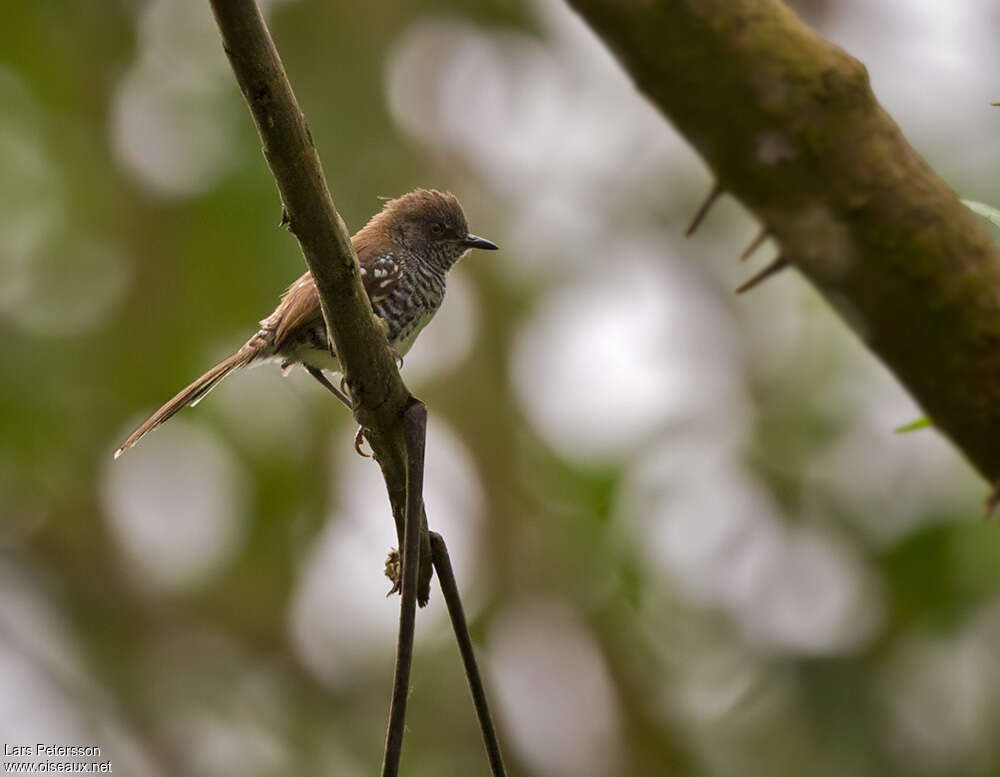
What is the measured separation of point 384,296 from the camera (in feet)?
15.2

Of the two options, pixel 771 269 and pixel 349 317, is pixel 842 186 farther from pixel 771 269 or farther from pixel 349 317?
pixel 349 317

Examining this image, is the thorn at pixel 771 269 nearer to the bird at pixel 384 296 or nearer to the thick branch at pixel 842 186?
the thick branch at pixel 842 186

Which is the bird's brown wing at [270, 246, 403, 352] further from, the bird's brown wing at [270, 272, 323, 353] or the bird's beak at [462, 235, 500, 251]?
the bird's beak at [462, 235, 500, 251]

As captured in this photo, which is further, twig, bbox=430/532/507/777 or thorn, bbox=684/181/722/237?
twig, bbox=430/532/507/777

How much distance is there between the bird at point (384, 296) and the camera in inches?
173

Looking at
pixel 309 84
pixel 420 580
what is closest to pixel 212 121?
pixel 309 84

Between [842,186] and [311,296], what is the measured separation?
3.24 m

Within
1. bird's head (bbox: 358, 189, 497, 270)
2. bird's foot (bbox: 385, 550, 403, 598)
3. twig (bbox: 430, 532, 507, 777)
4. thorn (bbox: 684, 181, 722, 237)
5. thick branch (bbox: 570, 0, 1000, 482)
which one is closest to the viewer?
thick branch (bbox: 570, 0, 1000, 482)

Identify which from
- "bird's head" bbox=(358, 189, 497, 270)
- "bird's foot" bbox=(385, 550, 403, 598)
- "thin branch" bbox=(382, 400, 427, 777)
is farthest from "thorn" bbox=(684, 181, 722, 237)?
"bird's head" bbox=(358, 189, 497, 270)

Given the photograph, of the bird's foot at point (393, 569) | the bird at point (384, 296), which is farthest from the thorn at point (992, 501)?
the bird at point (384, 296)

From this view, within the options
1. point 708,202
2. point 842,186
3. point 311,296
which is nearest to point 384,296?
point 311,296

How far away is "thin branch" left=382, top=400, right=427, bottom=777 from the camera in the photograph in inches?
71.5

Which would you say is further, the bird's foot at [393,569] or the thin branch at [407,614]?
the bird's foot at [393,569]

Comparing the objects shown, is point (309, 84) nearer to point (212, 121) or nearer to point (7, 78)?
point (212, 121)
